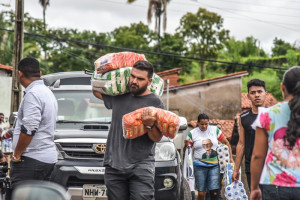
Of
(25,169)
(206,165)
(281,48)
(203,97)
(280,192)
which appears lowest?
(206,165)

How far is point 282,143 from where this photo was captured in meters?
3.62

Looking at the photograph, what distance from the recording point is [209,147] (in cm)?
935

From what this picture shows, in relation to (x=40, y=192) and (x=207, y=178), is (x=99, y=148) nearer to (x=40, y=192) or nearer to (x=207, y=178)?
(x=207, y=178)

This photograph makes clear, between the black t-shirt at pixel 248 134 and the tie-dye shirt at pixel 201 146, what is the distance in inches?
118

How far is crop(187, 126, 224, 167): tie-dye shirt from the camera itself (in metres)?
9.29

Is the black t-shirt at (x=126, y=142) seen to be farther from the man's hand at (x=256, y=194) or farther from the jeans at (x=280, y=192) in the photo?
the jeans at (x=280, y=192)

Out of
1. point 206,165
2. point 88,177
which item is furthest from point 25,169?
point 206,165

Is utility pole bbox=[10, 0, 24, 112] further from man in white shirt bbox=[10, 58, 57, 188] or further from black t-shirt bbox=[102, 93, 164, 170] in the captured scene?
black t-shirt bbox=[102, 93, 164, 170]

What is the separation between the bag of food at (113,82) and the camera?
16.4 feet

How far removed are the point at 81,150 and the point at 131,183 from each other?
6.43 feet

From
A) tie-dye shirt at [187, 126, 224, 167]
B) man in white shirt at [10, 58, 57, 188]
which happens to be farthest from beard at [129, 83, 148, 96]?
tie-dye shirt at [187, 126, 224, 167]

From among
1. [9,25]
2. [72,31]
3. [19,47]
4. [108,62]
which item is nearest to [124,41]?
[72,31]

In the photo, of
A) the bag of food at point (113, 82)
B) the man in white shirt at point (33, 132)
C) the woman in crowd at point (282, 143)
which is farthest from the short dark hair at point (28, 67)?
the woman in crowd at point (282, 143)

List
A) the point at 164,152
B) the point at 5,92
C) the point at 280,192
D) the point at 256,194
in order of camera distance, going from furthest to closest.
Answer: the point at 5,92 → the point at 164,152 → the point at 256,194 → the point at 280,192
